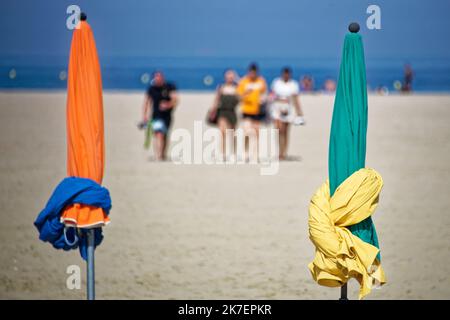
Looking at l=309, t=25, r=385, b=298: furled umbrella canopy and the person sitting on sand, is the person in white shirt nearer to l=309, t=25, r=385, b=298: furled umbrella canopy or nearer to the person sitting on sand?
the person sitting on sand

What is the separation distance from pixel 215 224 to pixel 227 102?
437cm

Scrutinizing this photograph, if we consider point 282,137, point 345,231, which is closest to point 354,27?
point 345,231

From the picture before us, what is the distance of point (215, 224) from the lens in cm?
1044

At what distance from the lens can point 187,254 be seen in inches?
360

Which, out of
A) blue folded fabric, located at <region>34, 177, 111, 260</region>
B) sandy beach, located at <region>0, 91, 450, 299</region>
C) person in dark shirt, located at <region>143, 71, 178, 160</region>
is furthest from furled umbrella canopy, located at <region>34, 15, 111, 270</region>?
person in dark shirt, located at <region>143, 71, 178, 160</region>

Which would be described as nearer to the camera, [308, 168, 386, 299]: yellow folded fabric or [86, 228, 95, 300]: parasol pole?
[308, 168, 386, 299]: yellow folded fabric

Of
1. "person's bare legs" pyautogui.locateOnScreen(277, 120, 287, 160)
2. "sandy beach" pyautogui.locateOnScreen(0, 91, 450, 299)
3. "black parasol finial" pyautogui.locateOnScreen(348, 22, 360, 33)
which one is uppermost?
"black parasol finial" pyautogui.locateOnScreen(348, 22, 360, 33)

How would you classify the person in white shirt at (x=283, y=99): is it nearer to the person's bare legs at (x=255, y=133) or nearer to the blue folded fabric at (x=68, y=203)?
the person's bare legs at (x=255, y=133)

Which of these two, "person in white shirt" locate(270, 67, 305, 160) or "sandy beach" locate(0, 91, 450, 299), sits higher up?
"person in white shirt" locate(270, 67, 305, 160)

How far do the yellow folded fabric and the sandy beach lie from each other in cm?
235

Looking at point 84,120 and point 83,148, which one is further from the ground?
point 84,120

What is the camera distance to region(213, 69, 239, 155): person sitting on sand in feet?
47.0

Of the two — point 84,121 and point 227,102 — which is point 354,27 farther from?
point 227,102
